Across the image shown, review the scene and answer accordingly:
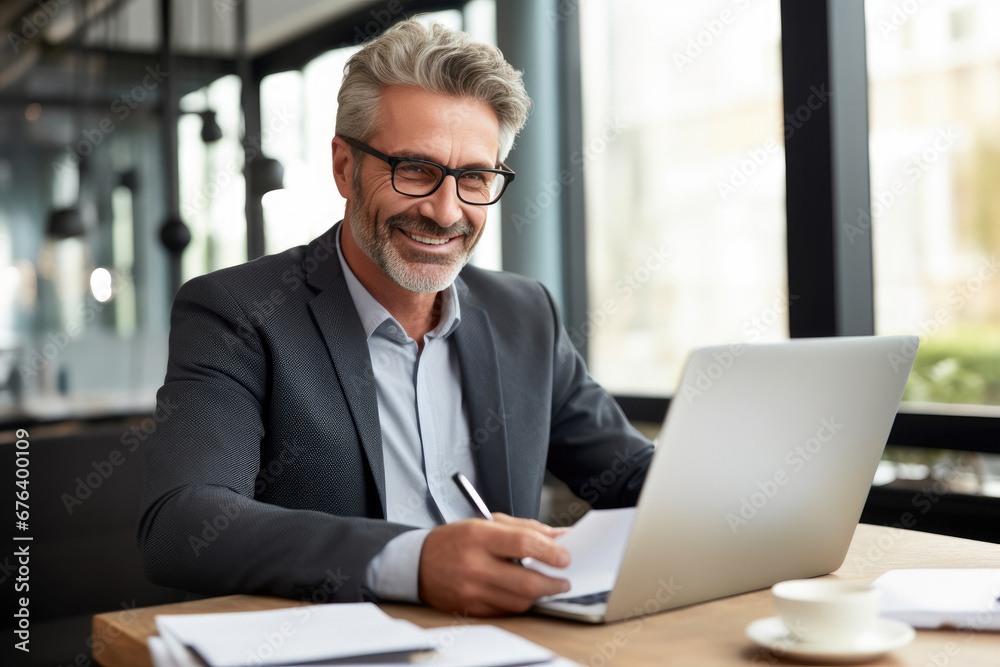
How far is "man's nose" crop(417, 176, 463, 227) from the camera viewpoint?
5.45ft

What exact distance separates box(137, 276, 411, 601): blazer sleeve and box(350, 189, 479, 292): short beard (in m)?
0.29

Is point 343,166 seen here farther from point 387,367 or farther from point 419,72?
point 387,367

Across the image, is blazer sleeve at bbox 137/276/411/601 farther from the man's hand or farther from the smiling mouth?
the smiling mouth

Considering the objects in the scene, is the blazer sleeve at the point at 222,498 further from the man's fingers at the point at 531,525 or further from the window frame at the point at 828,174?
the window frame at the point at 828,174

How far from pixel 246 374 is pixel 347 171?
53cm

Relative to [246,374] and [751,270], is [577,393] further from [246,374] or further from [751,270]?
[751,270]

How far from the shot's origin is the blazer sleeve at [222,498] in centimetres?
109

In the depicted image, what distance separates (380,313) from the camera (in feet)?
5.54

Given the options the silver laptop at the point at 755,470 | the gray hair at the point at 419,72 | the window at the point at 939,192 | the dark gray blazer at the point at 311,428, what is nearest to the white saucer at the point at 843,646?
the silver laptop at the point at 755,470

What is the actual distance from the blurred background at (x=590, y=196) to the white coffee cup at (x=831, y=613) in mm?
1415

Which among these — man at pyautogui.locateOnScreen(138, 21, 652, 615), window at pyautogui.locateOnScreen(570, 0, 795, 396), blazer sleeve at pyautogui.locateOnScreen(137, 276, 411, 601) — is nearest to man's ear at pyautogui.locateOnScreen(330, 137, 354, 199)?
man at pyautogui.locateOnScreen(138, 21, 652, 615)

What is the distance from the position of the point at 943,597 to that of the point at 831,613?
0.25m

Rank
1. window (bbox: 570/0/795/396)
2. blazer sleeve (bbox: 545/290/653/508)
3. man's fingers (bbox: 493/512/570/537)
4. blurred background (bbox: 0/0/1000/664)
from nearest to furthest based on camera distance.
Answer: man's fingers (bbox: 493/512/570/537) < blazer sleeve (bbox: 545/290/653/508) < blurred background (bbox: 0/0/1000/664) < window (bbox: 570/0/795/396)

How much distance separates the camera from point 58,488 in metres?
2.08
